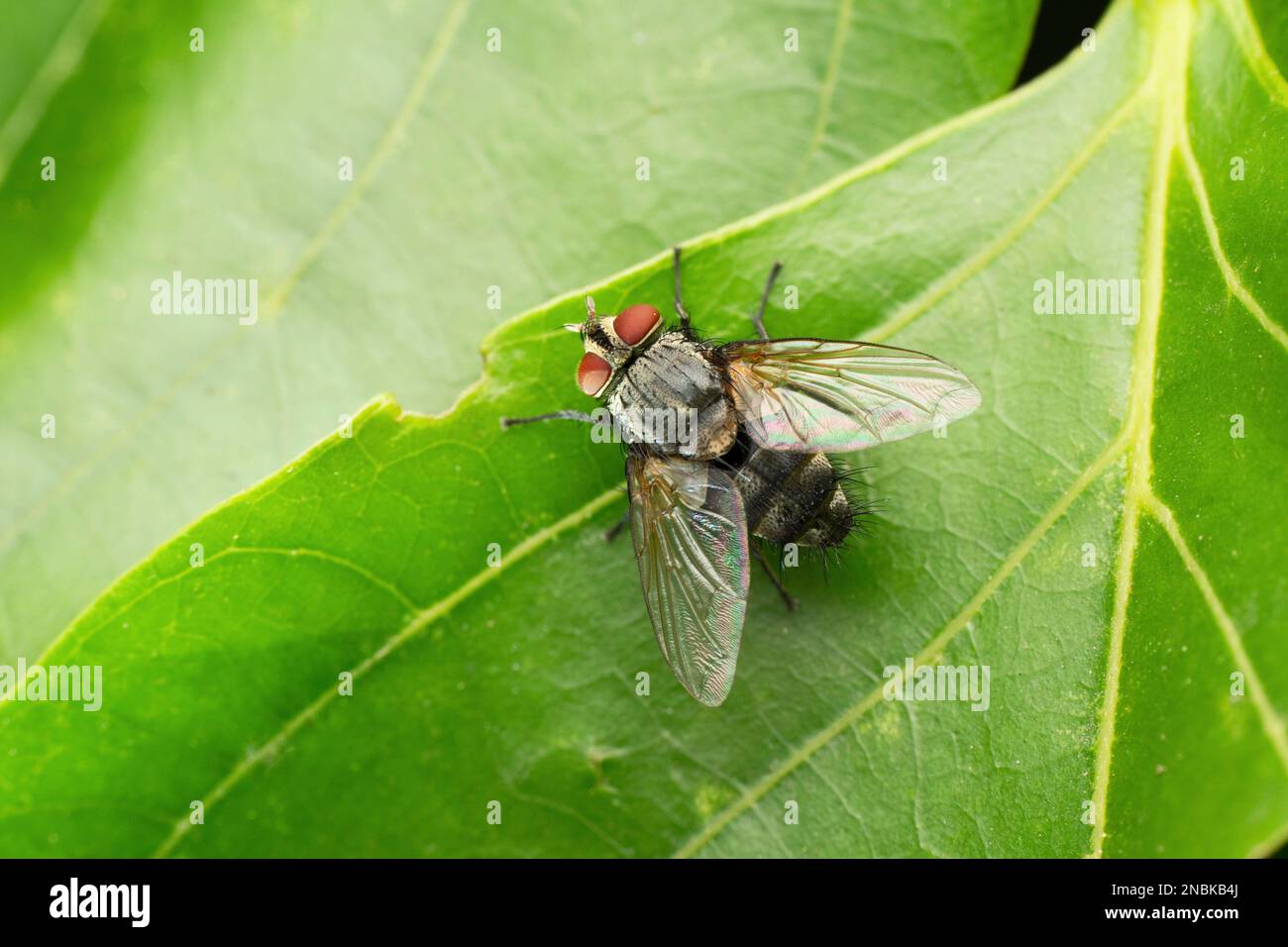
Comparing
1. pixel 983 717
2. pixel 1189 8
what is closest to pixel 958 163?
pixel 1189 8

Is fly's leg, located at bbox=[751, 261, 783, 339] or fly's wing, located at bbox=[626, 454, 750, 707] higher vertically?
fly's leg, located at bbox=[751, 261, 783, 339]

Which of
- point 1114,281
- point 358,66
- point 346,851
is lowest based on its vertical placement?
point 346,851

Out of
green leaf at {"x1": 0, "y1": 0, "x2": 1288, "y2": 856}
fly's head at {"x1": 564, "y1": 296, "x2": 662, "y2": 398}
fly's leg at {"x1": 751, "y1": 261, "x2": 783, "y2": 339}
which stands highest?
fly's leg at {"x1": 751, "y1": 261, "x2": 783, "y2": 339}

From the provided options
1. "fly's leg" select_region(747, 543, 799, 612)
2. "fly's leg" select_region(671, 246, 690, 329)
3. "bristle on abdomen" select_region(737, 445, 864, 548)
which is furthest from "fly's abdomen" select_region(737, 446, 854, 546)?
"fly's leg" select_region(671, 246, 690, 329)

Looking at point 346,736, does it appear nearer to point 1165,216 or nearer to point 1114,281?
point 1114,281

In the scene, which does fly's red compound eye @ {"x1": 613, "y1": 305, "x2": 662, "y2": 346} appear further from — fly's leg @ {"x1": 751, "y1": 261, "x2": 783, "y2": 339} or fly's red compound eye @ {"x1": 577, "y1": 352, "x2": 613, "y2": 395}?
fly's leg @ {"x1": 751, "y1": 261, "x2": 783, "y2": 339}

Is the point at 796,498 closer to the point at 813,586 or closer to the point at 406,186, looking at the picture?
the point at 813,586

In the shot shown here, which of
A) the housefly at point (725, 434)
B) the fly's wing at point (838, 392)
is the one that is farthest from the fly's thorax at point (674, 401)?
the fly's wing at point (838, 392)
